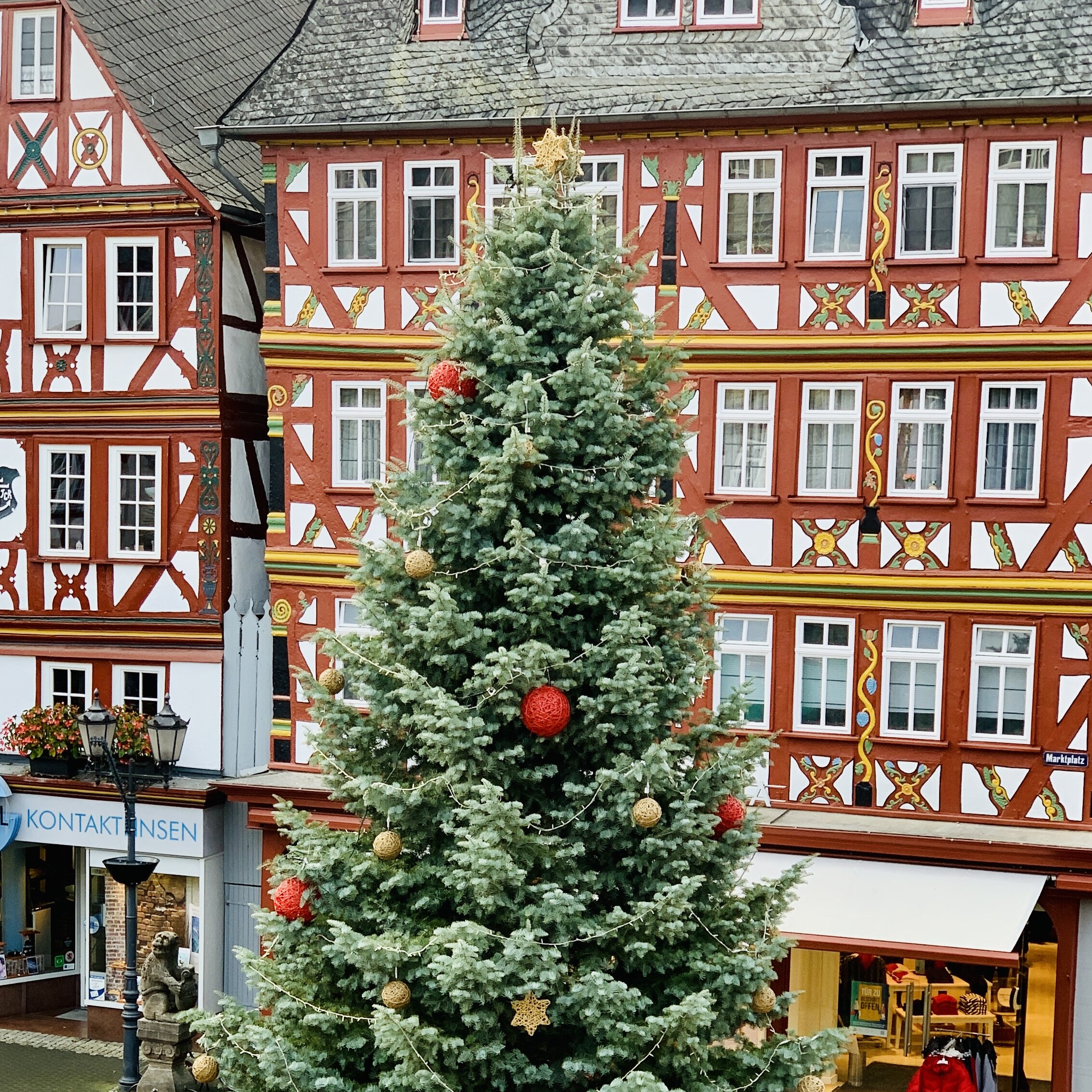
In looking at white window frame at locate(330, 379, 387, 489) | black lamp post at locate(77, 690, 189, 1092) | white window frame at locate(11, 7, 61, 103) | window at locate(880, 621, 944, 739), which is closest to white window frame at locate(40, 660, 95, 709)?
white window frame at locate(330, 379, 387, 489)

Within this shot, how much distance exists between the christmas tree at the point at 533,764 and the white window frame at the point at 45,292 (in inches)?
416

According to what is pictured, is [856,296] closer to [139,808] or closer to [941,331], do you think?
[941,331]

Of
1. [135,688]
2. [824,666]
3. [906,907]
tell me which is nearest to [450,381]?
[906,907]

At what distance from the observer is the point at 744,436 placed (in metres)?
17.5

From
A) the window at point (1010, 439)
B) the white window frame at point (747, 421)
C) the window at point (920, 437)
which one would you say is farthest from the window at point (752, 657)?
the window at point (1010, 439)

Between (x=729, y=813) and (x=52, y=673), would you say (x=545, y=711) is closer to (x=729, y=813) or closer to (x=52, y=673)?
(x=729, y=813)

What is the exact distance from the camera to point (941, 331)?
16.7 meters

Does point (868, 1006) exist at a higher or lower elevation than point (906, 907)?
lower

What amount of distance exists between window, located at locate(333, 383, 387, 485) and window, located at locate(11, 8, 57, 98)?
529 cm

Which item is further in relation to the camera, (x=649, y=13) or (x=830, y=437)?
(x=649, y=13)

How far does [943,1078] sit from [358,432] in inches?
374

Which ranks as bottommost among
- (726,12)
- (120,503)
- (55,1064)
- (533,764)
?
Answer: (55,1064)

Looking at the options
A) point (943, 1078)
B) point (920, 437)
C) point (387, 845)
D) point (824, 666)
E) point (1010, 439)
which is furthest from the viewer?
point (824, 666)

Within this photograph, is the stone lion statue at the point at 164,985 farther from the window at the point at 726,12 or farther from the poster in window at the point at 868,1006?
the window at the point at 726,12
